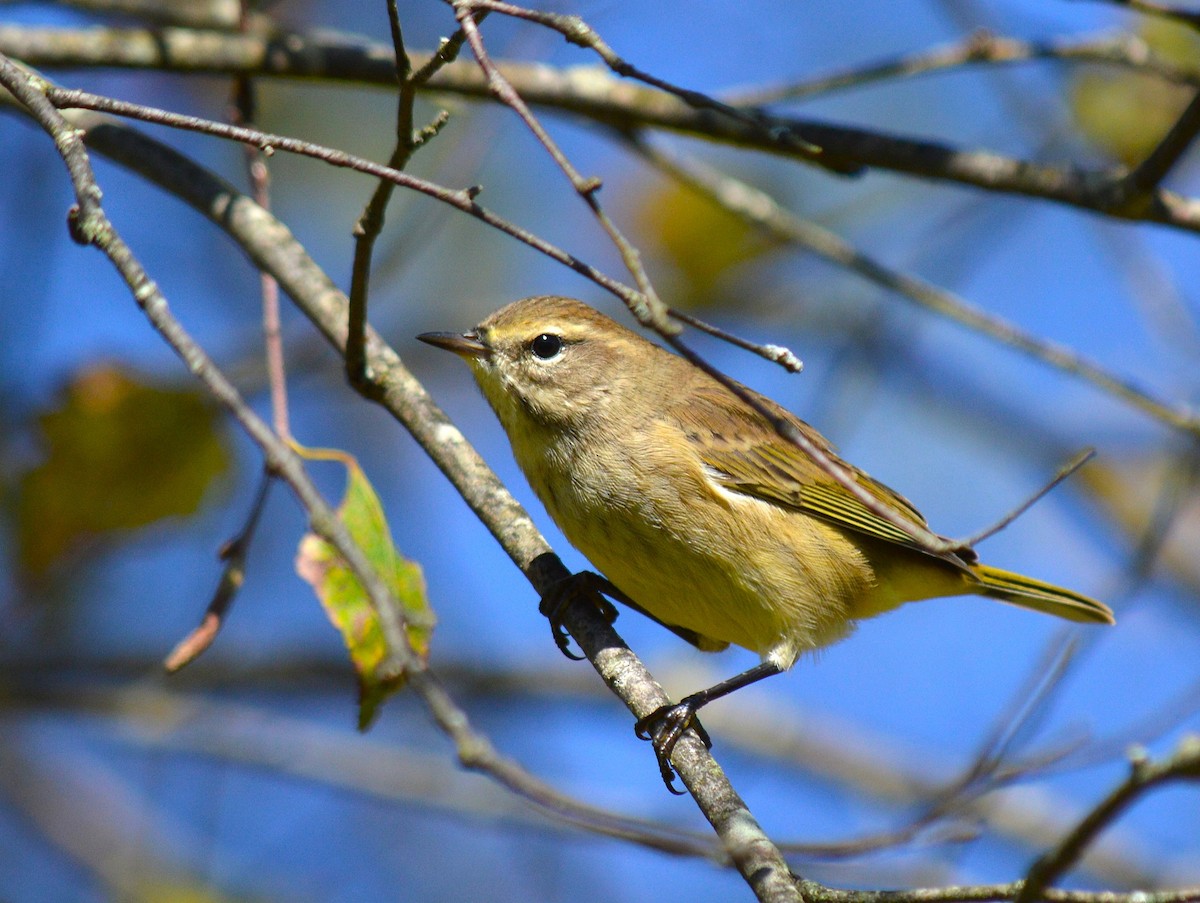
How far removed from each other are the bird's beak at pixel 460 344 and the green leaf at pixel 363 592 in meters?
1.14

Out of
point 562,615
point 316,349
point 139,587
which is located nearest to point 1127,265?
point 562,615

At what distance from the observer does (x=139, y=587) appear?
8.83 metres

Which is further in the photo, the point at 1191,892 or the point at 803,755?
the point at 803,755

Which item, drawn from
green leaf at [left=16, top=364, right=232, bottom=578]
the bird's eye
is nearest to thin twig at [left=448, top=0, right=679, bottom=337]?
the bird's eye

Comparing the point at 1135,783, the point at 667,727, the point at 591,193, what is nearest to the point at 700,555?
the point at 667,727

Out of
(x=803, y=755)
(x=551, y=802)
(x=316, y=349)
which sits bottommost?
(x=551, y=802)

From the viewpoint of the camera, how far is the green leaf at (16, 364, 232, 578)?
453 centimetres

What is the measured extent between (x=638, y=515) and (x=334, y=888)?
5.40 m

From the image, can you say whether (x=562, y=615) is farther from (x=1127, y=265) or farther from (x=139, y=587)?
(x=139, y=587)

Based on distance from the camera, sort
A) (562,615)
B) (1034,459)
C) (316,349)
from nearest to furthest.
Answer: (562,615) < (316,349) < (1034,459)

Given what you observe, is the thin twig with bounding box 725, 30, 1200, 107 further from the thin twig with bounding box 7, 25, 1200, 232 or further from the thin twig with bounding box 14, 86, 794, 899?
the thin twig with bounding box 14, 86, 794, 899

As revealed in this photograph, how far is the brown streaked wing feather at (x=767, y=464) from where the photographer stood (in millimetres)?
4629

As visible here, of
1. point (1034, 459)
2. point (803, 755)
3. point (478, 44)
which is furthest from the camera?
point (1034, 459)

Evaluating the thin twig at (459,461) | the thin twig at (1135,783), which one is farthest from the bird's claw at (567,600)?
the thin twig at (1135,783)
